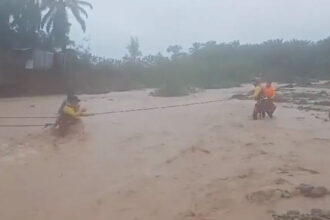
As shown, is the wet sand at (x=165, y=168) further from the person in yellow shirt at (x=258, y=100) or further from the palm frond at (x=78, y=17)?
the palm frond at (x=78, y=17)

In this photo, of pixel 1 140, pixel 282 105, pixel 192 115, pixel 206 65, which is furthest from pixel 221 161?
pixel 206 65

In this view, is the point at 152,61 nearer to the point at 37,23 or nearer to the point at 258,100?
the point at 37,23

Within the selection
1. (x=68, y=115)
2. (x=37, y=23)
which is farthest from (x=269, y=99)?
(x=37, y=23)

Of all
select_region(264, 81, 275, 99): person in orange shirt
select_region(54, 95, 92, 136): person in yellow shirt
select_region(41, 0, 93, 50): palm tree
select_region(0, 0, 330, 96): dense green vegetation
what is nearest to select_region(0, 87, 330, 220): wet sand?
select_region(54, 95, 92, 136): person in yellow shirt

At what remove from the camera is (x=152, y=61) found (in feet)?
130

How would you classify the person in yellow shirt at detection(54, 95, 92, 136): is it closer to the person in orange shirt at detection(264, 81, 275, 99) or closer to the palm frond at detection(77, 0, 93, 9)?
the person in orange shirt at detection(264, 81, 275, 99)

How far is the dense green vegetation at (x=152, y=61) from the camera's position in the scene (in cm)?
2984

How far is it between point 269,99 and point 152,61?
25764 mm

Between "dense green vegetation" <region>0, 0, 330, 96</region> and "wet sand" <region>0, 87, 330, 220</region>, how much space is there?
13.6 metres

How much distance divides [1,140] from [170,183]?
5668 mm

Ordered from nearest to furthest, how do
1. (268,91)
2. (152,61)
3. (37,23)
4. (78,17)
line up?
(268,91), (37,23), (78,17), (152,61)

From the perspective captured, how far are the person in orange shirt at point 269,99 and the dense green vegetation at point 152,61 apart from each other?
12.1 metres

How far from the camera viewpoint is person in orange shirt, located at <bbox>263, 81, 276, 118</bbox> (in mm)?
14188

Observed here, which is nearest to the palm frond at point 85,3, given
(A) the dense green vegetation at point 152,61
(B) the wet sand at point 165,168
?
(A) the dense green vegetation at point 152,61
